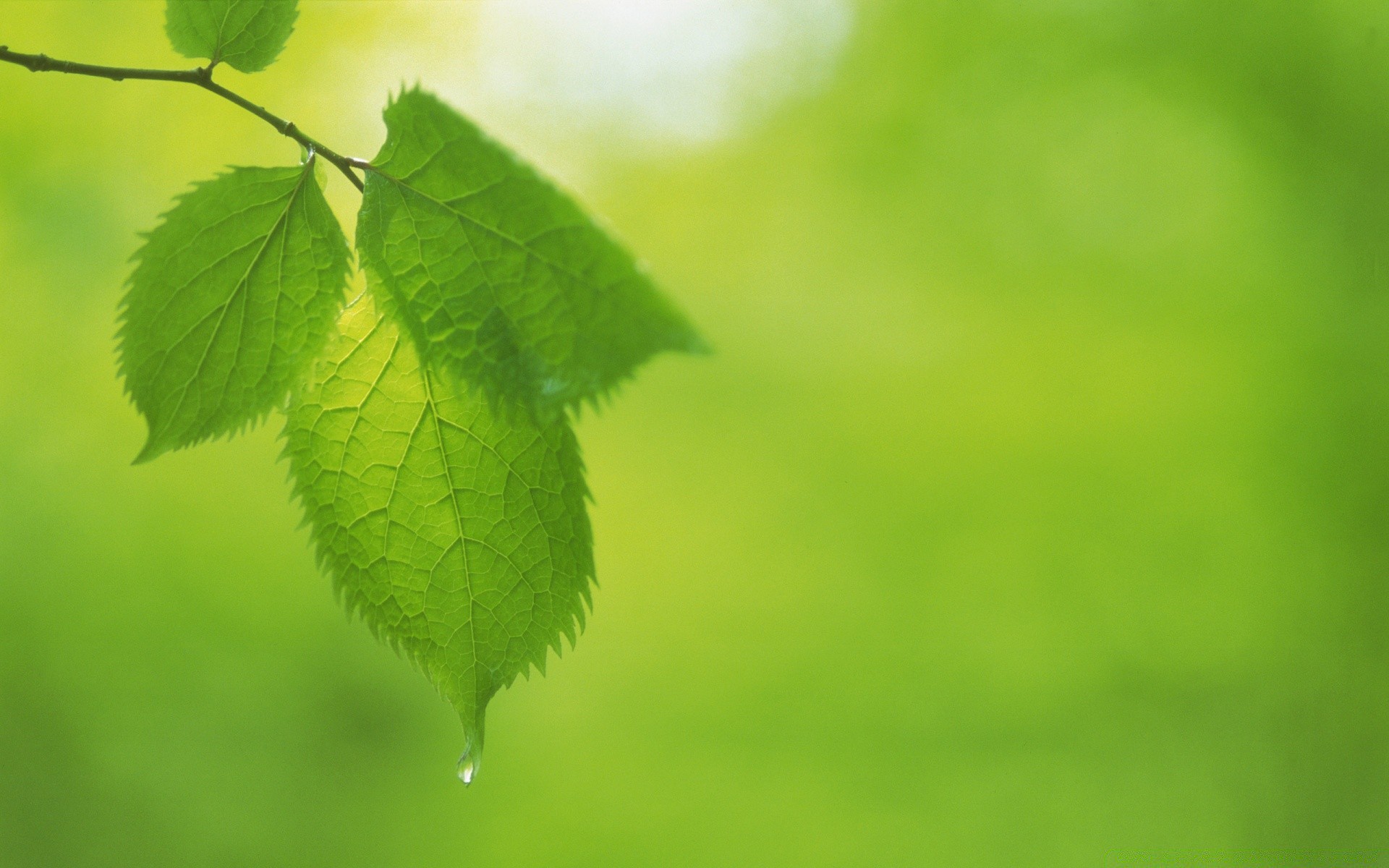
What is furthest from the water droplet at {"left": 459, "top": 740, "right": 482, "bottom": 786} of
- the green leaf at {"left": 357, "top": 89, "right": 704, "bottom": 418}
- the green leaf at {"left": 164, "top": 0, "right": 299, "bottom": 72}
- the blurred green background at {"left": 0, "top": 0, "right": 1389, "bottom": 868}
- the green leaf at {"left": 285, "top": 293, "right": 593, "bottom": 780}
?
the blurred green background at {"left": 0, "top": 0, "right": 1389, "bottom": 868}

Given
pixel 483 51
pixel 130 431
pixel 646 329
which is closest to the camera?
pixel 646 329

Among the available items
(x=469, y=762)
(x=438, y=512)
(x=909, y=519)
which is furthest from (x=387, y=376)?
(x=909, y=519)

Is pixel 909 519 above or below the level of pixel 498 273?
above

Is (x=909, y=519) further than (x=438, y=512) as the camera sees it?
Yes

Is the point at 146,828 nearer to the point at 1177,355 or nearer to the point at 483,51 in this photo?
the point at 483,51

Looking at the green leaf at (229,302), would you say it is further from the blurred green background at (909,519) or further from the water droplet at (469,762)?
the blurred green background at (909,519)

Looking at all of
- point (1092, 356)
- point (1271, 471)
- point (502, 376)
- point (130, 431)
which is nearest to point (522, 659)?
point (502, 376)

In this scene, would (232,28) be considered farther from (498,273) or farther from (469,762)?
(469,762)
